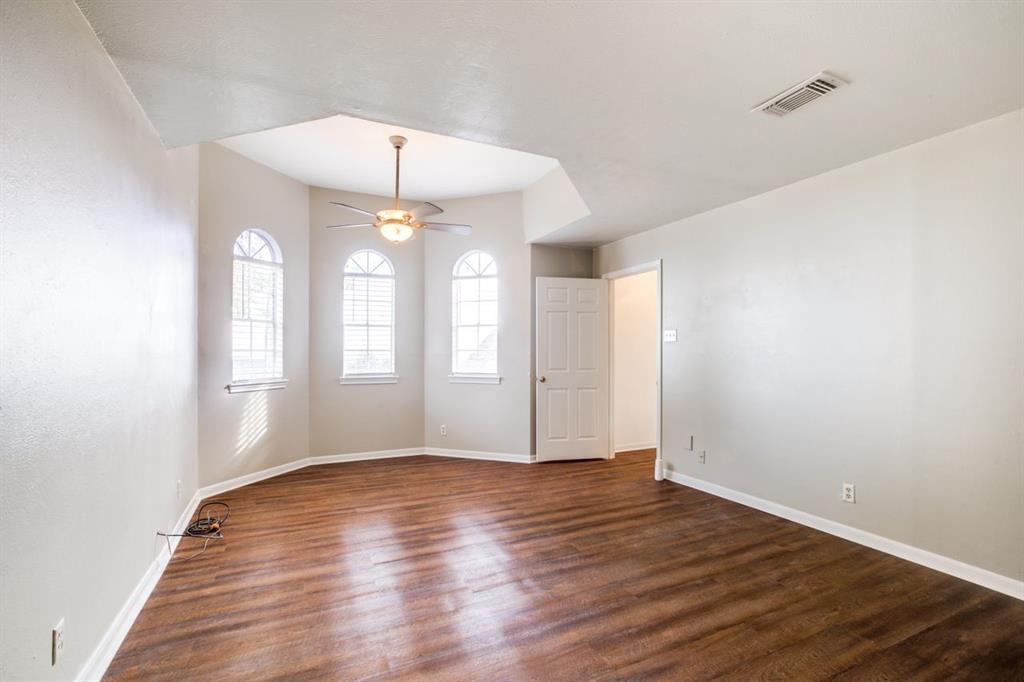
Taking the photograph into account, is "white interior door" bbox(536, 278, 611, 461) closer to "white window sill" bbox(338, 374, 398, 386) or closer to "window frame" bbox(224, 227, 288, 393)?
"white window sill" bbox(338, 374, 398, 386)

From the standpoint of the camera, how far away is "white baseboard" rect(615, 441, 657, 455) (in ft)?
19.6

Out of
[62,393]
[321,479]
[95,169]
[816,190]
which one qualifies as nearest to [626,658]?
[62,393]

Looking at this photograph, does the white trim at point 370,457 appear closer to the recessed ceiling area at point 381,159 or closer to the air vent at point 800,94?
the recessed ceiling area at point 381,159

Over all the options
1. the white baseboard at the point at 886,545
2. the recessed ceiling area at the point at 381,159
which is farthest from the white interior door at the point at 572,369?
the white baseboard at the point at 886,545

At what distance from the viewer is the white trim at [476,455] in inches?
213

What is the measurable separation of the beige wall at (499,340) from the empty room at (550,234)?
0.67 m

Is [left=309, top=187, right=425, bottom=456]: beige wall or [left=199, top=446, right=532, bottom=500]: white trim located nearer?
[left=199, top=446, right=532, bottom=500]: white trim

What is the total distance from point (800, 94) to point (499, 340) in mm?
3852

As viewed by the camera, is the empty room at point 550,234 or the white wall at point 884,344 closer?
the empty room at point 550,234

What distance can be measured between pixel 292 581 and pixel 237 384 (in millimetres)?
2367

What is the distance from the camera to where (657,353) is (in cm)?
483

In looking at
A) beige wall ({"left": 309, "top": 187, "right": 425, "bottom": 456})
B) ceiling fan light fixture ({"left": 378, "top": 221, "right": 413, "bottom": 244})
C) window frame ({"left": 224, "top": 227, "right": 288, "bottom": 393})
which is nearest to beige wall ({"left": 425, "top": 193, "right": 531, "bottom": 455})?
beige wall ({"left": 309, "top": 187, "right": 425, "bottom": 456})

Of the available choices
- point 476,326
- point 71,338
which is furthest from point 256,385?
point 71,338

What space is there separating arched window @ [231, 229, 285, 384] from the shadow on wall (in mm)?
193
